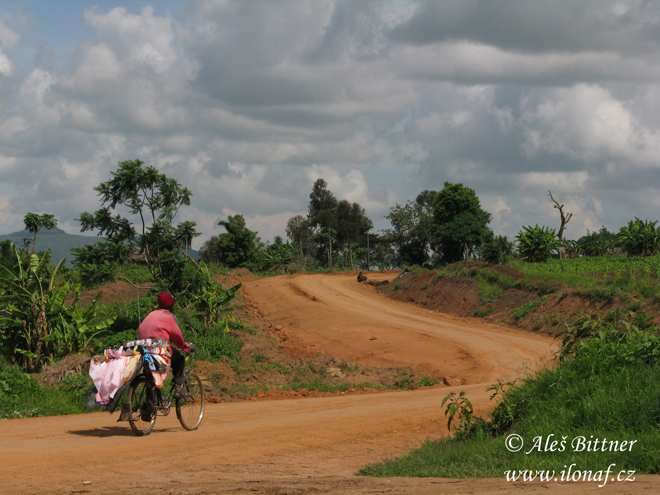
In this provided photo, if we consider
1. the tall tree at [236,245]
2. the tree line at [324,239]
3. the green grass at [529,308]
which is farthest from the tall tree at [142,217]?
the tall tree at [236,245]

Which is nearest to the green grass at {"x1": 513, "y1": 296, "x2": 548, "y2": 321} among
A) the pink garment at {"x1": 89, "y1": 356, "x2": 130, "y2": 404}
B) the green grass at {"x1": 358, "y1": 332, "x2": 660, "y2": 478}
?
the green grass at {"x1": 358, "y1": 332, "x2": 660, "y2": 478}

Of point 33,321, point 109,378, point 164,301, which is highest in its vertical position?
point 164,301

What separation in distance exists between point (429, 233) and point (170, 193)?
134 feet

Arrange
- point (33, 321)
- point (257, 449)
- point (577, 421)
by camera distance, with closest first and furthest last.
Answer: point (577, 421) → point (257, 449) → point (33, 321)

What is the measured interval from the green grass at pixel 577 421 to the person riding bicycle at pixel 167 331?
10.1 feet

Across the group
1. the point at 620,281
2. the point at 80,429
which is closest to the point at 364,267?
the point at 620,281

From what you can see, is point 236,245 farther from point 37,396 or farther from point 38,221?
point 37,396

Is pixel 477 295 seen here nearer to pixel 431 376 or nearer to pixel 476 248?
pixel 431 376

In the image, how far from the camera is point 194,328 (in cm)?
1805

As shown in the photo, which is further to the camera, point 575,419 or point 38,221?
point 38,221

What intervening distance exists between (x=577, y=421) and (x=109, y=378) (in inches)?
223

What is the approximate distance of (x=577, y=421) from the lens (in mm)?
6426

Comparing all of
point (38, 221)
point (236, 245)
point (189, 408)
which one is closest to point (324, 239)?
point (236, 245)

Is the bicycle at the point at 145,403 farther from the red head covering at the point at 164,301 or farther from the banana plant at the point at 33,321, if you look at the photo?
the banana plant at the point at 33,321
